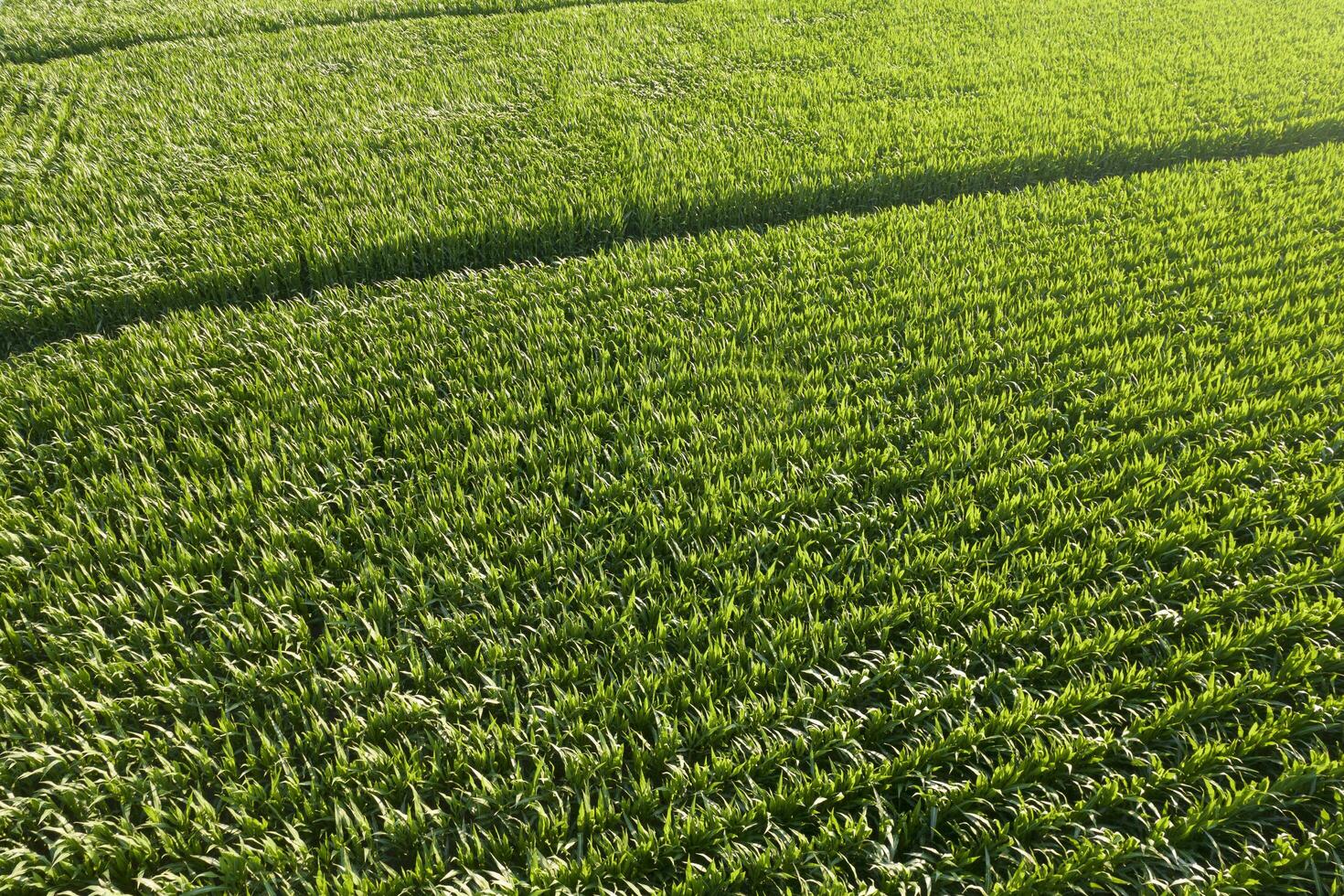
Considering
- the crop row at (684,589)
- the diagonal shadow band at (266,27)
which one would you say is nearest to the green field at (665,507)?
the crop row at (684,589)

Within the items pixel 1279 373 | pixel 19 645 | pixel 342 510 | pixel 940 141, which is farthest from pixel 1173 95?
pixel 19 645

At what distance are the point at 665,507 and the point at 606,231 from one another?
259cm

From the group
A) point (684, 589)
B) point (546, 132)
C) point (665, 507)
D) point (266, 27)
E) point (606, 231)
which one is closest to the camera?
point (684, 589)

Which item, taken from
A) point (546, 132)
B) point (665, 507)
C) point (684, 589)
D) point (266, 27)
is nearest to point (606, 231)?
point (546, 132)

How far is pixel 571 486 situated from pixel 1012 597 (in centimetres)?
152

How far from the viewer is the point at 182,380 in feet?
11.3

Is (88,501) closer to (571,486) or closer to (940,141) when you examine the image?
(571,486)

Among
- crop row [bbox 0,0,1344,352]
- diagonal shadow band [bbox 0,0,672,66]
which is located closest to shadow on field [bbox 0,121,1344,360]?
crop row [bbox 0,0,1344,352]

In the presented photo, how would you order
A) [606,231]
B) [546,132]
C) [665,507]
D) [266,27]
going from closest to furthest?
[665,507] < [606,231] < [546,132] < [266,27]

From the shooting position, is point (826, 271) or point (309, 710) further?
point (826, 271)

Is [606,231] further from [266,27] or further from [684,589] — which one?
[266,27]

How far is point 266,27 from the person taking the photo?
337 inches

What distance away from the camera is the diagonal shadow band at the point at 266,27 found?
7633 mm

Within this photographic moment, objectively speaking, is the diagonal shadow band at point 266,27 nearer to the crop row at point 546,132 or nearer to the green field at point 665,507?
the crop row at point 546,132
